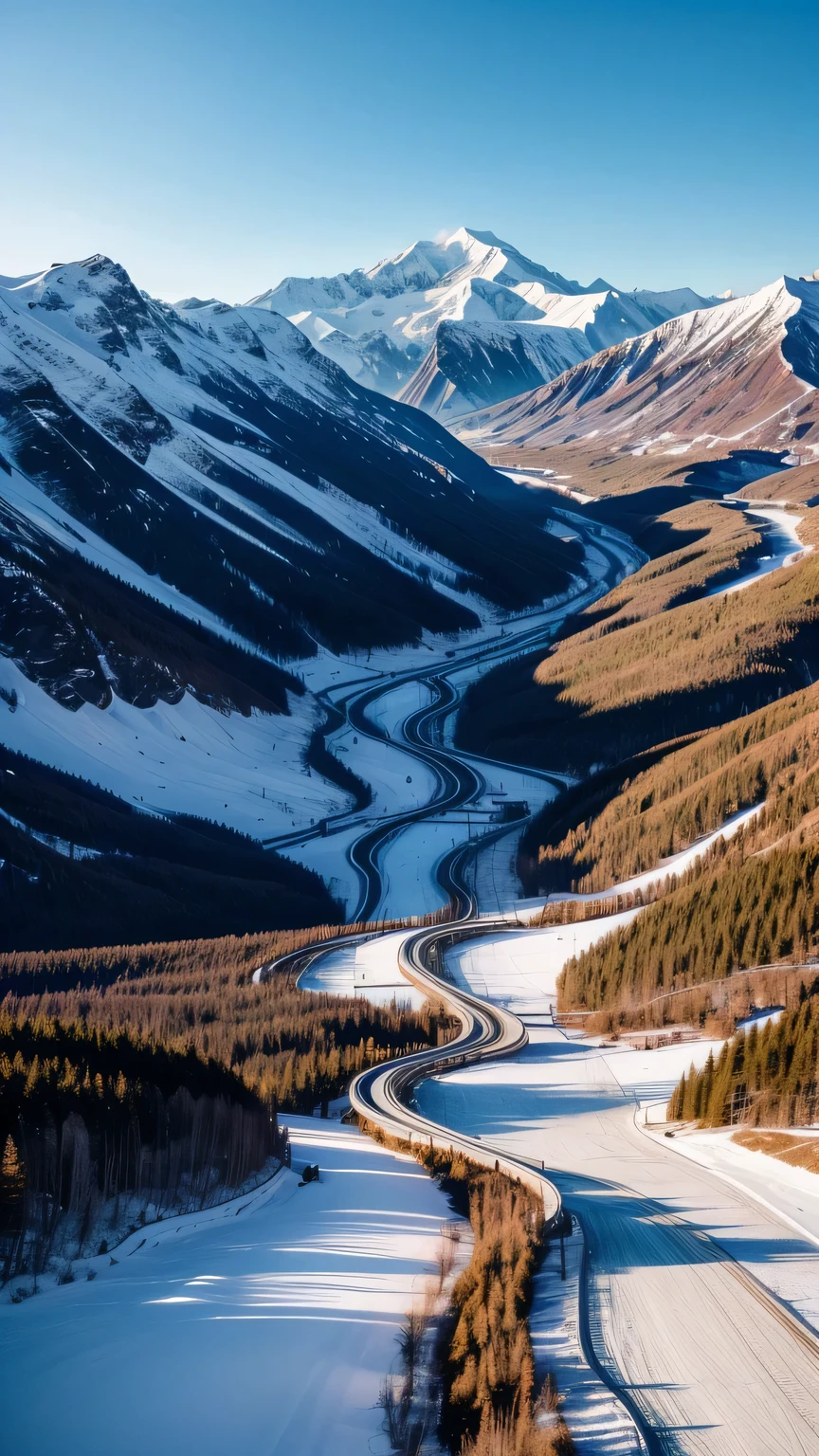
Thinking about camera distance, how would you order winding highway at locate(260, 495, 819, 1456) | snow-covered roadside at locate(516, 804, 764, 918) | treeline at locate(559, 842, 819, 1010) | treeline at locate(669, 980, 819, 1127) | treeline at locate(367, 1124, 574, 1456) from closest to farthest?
treeline at locate(367, 1124, 574, 1456) → winding highway at locate(260, 495, 819, 1456) → treeline at locate(669, 980, 819, 1127) → treeline at locate(559, 842, 819, 1010) → snow-covered roadside at locate(516, 804, 764, 918)

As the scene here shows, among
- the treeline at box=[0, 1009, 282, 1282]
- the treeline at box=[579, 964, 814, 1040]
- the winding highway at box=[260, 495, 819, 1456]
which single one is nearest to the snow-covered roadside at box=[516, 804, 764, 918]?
the winding highway at box=[260, 495, 819, 1456]

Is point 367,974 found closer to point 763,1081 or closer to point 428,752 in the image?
point 763,1081

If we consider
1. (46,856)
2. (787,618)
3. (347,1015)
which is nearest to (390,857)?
(46,856)

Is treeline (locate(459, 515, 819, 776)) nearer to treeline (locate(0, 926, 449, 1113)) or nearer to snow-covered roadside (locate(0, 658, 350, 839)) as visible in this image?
snow-covered roadside (locate(0, 658, 350, 839))

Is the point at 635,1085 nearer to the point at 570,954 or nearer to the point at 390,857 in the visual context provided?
the point at 570,954

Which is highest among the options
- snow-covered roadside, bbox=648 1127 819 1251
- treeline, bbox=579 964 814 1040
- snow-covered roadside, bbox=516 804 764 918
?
snow-covered roadside, bbox=516 804 764 918

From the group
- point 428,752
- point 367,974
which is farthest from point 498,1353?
point 428,752

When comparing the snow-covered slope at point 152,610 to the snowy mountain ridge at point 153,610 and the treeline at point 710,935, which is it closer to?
the snowy mountain ridge at point 153,610
